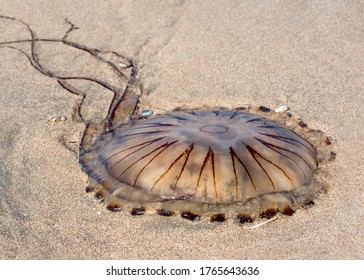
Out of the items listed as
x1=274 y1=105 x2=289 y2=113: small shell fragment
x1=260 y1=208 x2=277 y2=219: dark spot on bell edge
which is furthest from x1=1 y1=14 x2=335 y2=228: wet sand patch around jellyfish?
x1=274 y1=105 x2=289 y2=113: small shell fragment

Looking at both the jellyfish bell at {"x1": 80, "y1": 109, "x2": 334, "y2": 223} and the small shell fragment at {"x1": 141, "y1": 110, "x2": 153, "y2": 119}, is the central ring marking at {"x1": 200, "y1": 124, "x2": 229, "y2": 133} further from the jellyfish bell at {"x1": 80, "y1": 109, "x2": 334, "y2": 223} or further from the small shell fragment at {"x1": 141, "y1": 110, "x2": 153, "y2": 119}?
the small shell fragment at {"x1": 141, "y1": 110, "x2": 153, "y2": 119}

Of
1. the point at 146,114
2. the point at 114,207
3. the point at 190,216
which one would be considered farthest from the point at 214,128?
the point at 146,114

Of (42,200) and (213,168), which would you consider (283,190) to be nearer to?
(213,168)

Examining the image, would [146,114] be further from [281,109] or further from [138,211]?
[138,211]

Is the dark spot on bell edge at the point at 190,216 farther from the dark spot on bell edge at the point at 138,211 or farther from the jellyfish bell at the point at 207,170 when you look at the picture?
the dark spot on bell edge at the point at 138,211

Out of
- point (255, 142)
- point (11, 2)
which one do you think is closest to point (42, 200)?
point (255, 142)
